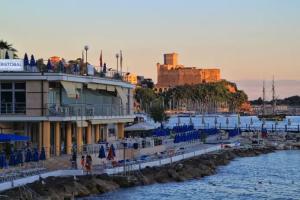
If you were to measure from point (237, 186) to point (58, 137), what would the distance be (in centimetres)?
1569

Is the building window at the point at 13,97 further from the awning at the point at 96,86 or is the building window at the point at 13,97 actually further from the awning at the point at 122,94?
the awning at the point at 122,94

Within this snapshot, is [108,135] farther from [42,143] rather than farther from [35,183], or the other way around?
[35,183]

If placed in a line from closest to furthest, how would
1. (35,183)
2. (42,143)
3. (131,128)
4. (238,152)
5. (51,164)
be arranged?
1. (35,183)
2. (51,164)
3. (42,143)
4. (131,128)
5. (238,152)

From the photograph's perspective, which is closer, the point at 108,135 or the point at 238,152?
the point at 108,135

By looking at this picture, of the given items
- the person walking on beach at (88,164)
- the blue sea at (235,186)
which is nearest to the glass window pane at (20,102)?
the person walking on beach at (88,164)

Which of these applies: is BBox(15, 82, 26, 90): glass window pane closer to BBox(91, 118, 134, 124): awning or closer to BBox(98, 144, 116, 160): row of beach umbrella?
BBox(91, 118, 134, 124): awning

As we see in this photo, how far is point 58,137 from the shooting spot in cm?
5306

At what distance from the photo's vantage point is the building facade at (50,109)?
51219 mm

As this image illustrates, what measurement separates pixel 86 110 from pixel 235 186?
13.9m

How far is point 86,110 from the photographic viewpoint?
184ft

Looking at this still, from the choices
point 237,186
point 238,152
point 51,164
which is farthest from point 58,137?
point 238,152

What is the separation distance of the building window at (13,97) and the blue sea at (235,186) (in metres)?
10.5

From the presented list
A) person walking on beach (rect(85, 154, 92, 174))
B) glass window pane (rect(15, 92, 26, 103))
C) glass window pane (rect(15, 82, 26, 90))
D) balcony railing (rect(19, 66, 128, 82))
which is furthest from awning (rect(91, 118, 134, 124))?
person walking on beach (rect(85, 154, 92, 174))

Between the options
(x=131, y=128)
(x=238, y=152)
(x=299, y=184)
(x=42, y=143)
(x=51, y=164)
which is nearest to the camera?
(x=51, y=164)
